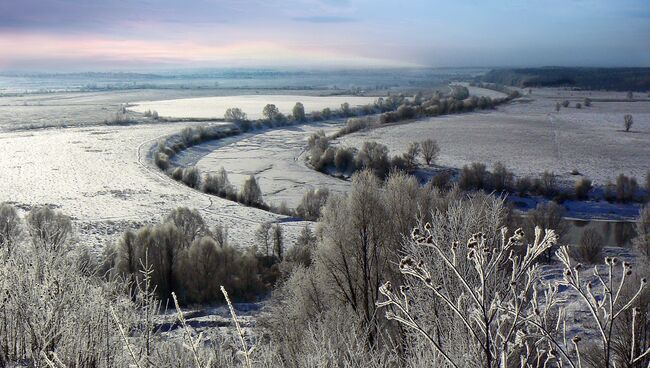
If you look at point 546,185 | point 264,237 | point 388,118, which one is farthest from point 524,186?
point 388,118

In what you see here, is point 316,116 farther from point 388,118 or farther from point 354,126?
point 354,126

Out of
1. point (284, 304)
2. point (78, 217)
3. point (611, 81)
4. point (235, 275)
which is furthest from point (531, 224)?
point (611, 81)

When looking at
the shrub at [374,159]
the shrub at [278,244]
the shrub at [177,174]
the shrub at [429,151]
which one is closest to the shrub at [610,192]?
the shrub at [429,151]

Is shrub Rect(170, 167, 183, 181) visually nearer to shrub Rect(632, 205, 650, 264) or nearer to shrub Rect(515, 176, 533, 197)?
shrub Rect(515, 176, 533, 197)

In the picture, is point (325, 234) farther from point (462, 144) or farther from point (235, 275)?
point (462, 144)

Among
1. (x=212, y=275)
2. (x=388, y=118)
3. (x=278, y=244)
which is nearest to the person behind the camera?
(x=212, y=275)

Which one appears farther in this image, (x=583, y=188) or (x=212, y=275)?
(x=583, y=188)

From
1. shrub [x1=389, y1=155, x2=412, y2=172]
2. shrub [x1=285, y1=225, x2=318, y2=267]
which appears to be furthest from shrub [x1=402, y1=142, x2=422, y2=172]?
shrub [x1=285, y1=225, x2=318, y2=267]
